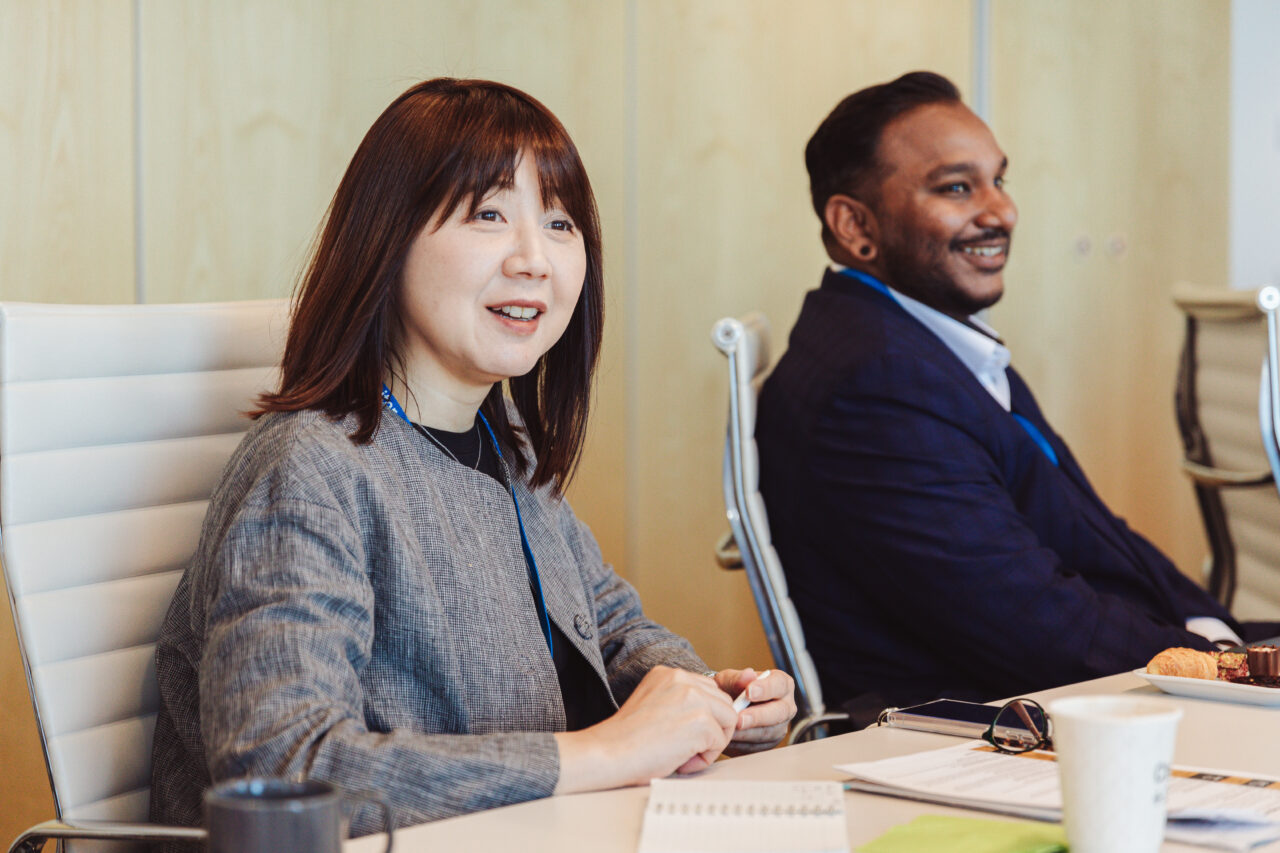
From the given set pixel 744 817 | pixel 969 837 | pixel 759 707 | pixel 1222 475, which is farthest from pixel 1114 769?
pixel 1222 475

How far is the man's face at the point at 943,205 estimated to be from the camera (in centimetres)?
235

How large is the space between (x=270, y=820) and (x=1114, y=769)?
1.53ft

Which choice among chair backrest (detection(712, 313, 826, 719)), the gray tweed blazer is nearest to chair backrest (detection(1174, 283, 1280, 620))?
chair backrest (detection(712, 313, 826, 719))

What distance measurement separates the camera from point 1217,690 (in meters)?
1.27

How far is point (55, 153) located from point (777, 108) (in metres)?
1.76

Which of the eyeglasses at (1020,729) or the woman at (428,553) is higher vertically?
the woman at (428,553)

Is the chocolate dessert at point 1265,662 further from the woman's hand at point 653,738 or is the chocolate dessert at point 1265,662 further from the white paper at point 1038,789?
the woman's hand at point 653,738

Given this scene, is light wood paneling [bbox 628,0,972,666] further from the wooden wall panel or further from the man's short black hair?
the man's short black hair

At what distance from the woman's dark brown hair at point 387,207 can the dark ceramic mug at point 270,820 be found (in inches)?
20.7

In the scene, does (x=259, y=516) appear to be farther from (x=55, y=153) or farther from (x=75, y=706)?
(x=55, y=153)

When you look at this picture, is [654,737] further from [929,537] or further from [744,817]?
[929,537]

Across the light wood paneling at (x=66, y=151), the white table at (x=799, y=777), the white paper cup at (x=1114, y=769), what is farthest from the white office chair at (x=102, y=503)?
the light wood paneling at (x=66, y=151)

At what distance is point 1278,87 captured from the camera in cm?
444

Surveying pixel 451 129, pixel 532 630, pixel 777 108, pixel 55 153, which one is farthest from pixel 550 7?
pixel 532 630
